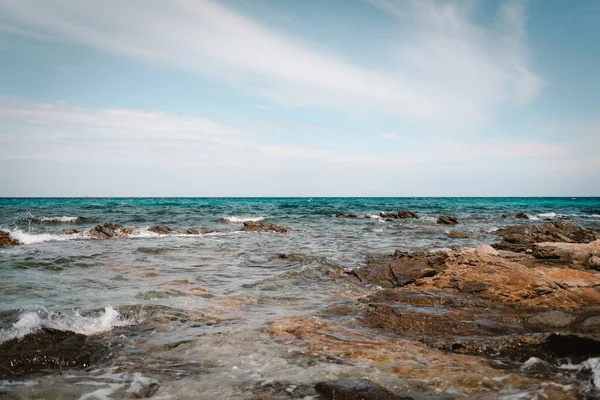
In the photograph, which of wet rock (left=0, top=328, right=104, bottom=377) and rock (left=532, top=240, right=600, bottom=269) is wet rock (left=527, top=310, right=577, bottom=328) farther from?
wet rock (left=0, top=328, right=104, bottom=377)

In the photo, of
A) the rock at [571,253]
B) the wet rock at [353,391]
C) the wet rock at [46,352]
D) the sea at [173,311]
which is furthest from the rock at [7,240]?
the rock at [571,253]

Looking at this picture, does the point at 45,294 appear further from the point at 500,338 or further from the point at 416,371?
the point at 500,338

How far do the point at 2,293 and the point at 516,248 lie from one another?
15.9 m

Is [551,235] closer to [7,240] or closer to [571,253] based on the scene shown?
[571,253]

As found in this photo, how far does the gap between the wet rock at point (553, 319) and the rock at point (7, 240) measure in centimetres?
2073

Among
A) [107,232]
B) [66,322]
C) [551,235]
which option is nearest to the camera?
[66,322]

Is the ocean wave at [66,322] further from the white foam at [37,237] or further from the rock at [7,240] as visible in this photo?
the white foam at [37,237]

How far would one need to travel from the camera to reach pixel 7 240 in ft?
58.0

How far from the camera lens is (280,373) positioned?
4.77m

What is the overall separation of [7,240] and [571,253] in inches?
898

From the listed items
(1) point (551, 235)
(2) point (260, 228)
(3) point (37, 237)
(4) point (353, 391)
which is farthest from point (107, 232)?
(1) point (551, 235)

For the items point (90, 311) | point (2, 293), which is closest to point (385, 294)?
point (90, 311)

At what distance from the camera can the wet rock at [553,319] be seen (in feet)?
21.2

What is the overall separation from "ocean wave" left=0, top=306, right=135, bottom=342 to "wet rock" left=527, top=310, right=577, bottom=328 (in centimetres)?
722
